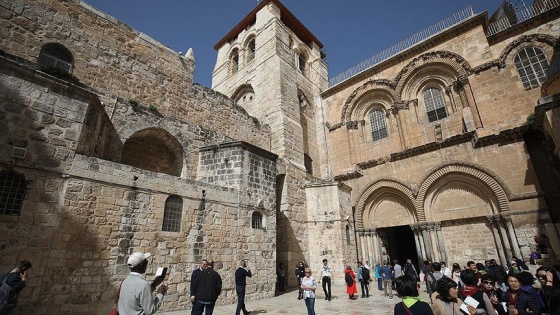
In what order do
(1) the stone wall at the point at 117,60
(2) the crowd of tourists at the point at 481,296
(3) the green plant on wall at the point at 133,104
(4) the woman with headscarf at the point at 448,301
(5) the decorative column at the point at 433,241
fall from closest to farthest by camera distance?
(2) the crowd of tourists at the point at 481,296, (4) the woman with headscarf at the point at 448,301, (1) the stone wall at the point at 117,60, (3) the green plant on wall at the point at 133,104, (5) the decorative column at the point at 433,241

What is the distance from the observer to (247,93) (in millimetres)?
18891

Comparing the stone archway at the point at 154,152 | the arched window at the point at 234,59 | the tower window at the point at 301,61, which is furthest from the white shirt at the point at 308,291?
the arched window at the point at 234,59

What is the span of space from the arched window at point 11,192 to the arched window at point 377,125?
49.7ft

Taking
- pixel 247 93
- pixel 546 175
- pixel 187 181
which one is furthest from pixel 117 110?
pixel 546 175

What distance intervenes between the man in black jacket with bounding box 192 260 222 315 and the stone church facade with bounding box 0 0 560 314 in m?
2.38

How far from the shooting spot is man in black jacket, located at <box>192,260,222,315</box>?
Answer: 514 centimetres

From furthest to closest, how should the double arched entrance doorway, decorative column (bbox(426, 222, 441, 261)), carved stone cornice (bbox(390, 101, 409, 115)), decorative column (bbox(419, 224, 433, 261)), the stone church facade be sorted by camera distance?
carved stone cornice (bbox(390, 101, 409, 115)) → decorative column (bbox(419, 224, 433, 261)) → decorative column (bbox(426, 222, 441, 261)) → the double arched entrance doorway → the stone church facade

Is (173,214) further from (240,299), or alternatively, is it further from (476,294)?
(476,294)

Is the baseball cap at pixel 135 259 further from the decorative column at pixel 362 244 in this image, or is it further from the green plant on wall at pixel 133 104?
the decorative column at pixel 362 244

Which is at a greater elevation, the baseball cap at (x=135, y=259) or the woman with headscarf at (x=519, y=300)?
the baseball cap at (x=135, y=259)

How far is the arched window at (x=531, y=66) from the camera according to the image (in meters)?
11.4

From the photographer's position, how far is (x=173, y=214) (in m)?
7.79

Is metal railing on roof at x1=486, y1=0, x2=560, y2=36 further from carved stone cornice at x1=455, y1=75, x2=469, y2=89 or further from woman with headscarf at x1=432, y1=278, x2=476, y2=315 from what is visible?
woman with headscarf at x1=432, y1=278, x2=476, y2=315

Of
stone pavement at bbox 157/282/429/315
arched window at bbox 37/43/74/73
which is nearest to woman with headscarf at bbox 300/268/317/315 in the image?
stone pavement at bbox 157/282/429/315
